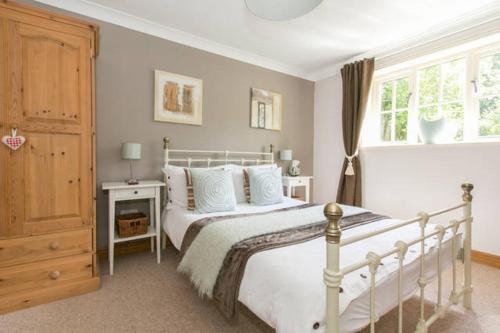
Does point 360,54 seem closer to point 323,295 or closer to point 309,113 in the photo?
point 309,113

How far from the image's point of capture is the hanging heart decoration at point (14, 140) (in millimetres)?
1664

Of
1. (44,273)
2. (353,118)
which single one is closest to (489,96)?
(353,118)

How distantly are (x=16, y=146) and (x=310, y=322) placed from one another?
2112mm

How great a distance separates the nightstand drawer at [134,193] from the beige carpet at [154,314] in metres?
0.71

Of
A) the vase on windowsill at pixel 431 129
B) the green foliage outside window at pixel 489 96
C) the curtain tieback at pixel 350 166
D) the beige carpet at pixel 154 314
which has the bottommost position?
the beige carpet at pixel 154 314

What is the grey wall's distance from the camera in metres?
2.53

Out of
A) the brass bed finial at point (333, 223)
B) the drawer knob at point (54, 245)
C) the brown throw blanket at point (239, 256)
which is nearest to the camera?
the brass bed finial at point (333, 223)

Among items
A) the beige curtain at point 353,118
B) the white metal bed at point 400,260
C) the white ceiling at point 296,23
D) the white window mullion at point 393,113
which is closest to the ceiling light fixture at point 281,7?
the white ceiling at point 296,23

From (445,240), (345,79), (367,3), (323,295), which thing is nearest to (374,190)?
(345,79)

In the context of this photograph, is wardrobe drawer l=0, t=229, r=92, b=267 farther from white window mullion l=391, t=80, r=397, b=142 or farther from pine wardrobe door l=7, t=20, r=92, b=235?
white window mullion l=391, t=80, r=397, b=142

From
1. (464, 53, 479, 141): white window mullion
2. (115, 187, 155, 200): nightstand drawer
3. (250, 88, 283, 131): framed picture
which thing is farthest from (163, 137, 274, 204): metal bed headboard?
(464, 53, 479, 141): white window mullion

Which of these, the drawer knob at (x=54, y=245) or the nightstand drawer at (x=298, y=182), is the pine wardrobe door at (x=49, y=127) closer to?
the drawer knob at (x=54, y=245)

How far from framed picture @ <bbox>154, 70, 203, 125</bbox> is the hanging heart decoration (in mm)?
1264

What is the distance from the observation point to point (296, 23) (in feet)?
8.75
